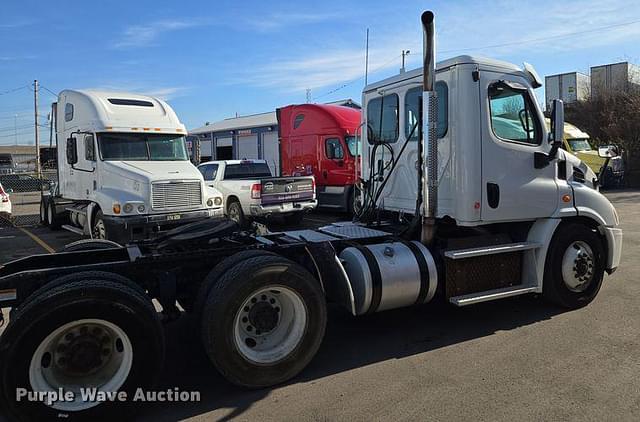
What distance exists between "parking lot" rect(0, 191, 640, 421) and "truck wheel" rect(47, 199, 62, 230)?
1016 centimetres

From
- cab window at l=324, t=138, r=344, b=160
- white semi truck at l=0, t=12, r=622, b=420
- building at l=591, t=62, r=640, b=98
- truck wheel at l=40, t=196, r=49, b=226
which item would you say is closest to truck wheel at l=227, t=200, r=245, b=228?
cab window at l=324, t=138, r=344, b=160

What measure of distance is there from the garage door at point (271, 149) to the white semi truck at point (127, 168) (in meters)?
14.1

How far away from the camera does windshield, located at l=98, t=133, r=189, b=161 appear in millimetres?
11000

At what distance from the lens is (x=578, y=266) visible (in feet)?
19.0

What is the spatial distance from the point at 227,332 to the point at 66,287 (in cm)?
116

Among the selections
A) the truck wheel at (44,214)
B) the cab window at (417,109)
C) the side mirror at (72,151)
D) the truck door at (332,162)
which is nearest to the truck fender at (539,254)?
the cab window at (417,109)

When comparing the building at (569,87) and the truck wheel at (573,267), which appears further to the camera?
the building at (569,87)

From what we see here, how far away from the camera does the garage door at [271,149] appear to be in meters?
26.1

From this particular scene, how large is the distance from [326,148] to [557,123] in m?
11.3

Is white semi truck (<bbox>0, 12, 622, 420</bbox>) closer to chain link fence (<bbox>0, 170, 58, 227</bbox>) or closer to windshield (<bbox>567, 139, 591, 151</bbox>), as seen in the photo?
chain link fence (<bbox>0, 170, 58, 227</bbox>)

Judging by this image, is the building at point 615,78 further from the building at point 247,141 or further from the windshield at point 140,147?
the windshield at point 140,147

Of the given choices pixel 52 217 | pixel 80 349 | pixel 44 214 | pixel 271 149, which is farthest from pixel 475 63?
pixel 271 149

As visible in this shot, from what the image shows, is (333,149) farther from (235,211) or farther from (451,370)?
(451,370)

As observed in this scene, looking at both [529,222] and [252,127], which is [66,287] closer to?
[529,222]
